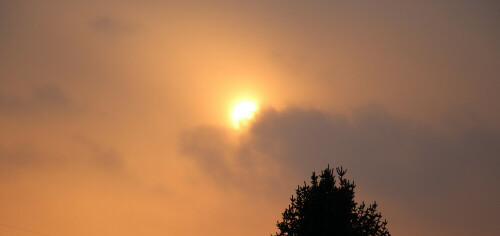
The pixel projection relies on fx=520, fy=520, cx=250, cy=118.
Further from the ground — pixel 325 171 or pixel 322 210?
pixel 325 171

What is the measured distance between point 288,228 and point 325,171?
6.36m

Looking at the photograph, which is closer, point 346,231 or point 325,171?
point 346,231

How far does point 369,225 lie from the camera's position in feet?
155

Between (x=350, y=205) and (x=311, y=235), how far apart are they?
15.1 ft

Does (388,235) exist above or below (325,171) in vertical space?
below

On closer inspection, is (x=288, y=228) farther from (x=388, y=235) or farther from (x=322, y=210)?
(x=388, y=235)

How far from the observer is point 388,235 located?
155 ft

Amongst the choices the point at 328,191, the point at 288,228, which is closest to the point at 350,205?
the point at 328,191

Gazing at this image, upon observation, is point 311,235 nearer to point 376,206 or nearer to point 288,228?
point 288,228

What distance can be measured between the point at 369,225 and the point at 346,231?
2.56m

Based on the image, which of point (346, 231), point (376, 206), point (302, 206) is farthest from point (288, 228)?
point (376, 206)

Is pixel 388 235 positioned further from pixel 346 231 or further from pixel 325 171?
Result: pixel 325 171

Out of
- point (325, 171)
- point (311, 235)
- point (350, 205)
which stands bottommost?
point (311, 235)

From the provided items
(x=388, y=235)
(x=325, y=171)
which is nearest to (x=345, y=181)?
(x=325, y=171)
